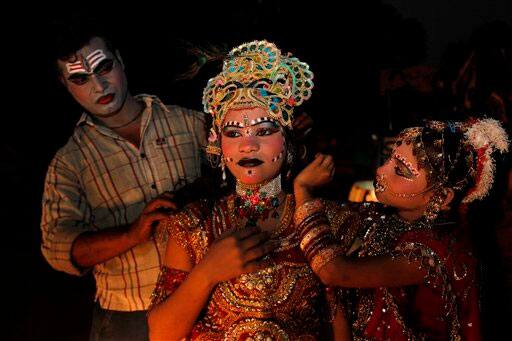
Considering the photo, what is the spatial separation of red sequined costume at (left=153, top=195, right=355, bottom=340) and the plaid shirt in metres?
0.72

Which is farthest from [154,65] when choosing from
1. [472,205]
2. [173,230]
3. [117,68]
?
[472,205]

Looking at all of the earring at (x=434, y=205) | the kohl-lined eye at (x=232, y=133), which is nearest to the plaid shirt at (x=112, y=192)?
the kohl-lined eye at (x=232, y=133)

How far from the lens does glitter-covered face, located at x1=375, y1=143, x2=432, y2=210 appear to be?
7.46ft

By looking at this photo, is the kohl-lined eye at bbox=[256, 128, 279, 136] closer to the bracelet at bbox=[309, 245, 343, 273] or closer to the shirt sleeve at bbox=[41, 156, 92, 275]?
the bracelet at bbox=[309, 245, 343, 273]

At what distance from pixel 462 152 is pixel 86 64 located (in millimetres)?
1892

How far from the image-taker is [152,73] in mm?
4484

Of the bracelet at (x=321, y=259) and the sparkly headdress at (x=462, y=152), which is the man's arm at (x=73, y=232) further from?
the sparkly headdress at (x=462, y=152)

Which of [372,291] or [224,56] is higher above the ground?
[224,56]

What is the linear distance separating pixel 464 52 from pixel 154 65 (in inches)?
148

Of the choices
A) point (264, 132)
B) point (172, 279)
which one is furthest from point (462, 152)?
point (172, 279)

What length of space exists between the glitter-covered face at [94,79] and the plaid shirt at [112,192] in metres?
0.12

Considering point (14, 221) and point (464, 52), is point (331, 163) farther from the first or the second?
point (14, 221)

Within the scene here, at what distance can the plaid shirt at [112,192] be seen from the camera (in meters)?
2.68

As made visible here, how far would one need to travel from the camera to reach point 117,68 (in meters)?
2.88
